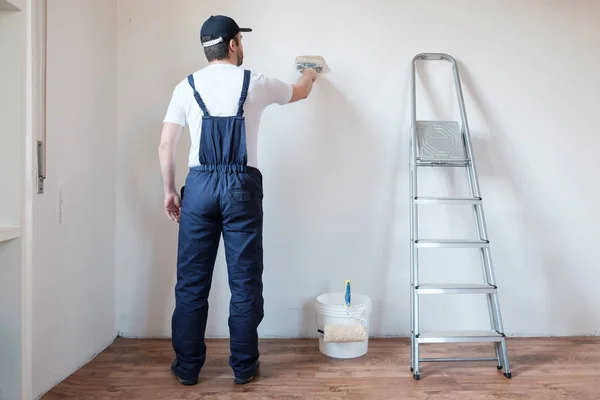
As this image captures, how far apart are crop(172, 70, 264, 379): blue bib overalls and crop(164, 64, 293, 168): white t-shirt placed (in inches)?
1.2

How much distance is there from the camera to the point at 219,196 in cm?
199

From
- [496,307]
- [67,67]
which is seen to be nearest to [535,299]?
[496,307]

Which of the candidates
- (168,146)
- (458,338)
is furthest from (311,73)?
(458,338)

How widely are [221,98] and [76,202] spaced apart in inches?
34.1

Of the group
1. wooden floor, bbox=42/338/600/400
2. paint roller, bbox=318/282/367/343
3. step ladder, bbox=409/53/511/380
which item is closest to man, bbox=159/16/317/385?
wooden floor, bbox=42/338/600/400

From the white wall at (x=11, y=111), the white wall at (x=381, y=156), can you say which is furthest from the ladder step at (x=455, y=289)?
the white wall at (x=11, y=111)

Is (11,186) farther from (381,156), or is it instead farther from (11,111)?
→ (381,156)

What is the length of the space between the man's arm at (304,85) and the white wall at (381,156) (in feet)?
0.48

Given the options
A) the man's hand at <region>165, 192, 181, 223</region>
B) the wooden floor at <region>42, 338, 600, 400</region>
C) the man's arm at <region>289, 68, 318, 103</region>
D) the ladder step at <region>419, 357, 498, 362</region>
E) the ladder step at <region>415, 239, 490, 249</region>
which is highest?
the man's arm at <region>289, 68, 318, 103</region>

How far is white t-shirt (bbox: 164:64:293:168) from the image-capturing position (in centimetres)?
202

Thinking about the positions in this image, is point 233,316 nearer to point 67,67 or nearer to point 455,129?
point 67,67

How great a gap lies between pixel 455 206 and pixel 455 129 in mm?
471

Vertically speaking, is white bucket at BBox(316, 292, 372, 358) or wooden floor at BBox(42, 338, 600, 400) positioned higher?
white bucket at BBox(316, 292, 372, 358)

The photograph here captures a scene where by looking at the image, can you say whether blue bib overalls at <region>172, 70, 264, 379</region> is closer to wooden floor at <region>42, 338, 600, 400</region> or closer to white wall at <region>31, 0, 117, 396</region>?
wooden floor at <region>42, 338, 600, 400</region>
